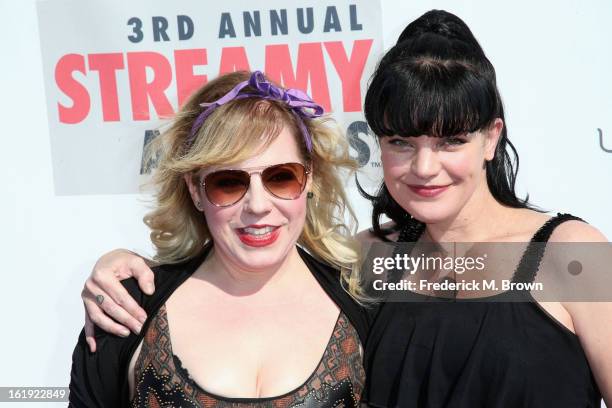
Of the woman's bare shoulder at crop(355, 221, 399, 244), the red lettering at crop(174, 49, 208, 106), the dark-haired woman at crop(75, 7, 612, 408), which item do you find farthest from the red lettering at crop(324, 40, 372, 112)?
the dark-haired woman at crop(75, 7, 612, 408)

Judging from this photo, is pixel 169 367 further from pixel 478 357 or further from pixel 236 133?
pixel 478 357

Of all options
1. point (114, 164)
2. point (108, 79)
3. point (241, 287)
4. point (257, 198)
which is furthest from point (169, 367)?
point (108, 79)

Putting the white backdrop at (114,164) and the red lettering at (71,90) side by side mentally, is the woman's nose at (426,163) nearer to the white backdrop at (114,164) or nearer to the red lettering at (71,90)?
the white backdrop at (114,164)

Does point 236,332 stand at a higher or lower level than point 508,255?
lower

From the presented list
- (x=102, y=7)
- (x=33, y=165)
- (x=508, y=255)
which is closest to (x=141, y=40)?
(x=102, y=7)

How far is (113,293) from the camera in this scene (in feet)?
5.86

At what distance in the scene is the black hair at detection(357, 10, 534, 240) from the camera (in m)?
1.60

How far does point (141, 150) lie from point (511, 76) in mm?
1362

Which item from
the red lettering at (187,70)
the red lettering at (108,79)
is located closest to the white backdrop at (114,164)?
the red lettering at (108,79)

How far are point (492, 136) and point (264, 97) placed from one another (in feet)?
1.83

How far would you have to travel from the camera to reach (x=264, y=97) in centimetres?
175

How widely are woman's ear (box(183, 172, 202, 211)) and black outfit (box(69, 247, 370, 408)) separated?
178mm

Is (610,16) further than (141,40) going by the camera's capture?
No

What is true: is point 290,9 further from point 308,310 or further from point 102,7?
point 308,310
